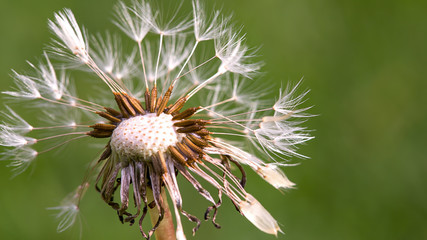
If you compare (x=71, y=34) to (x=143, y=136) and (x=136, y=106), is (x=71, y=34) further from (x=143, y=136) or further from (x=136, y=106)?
(x=143, y=136)

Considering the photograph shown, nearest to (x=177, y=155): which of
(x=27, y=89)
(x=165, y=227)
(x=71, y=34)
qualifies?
(x=165, y=227)

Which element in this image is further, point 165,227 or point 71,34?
point 71,34

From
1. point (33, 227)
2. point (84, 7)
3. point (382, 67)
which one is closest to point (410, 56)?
point (382, 67)

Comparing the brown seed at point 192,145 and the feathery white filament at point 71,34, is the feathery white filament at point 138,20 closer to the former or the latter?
the feathery white filament at point 71,34

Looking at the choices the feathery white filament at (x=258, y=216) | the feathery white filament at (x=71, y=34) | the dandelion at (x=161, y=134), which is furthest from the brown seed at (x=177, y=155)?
the feathery white filament at (x=71, y=34)

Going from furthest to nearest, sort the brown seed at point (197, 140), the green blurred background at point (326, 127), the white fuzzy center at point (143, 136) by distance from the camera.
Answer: the green blurred background at point (326, 127)
the brown seed at point (197, 140)
the white fuzzy center at point (143, 136)

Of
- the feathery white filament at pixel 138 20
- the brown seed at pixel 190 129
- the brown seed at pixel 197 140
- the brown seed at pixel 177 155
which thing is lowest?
the brown seed at pixel 177 155
